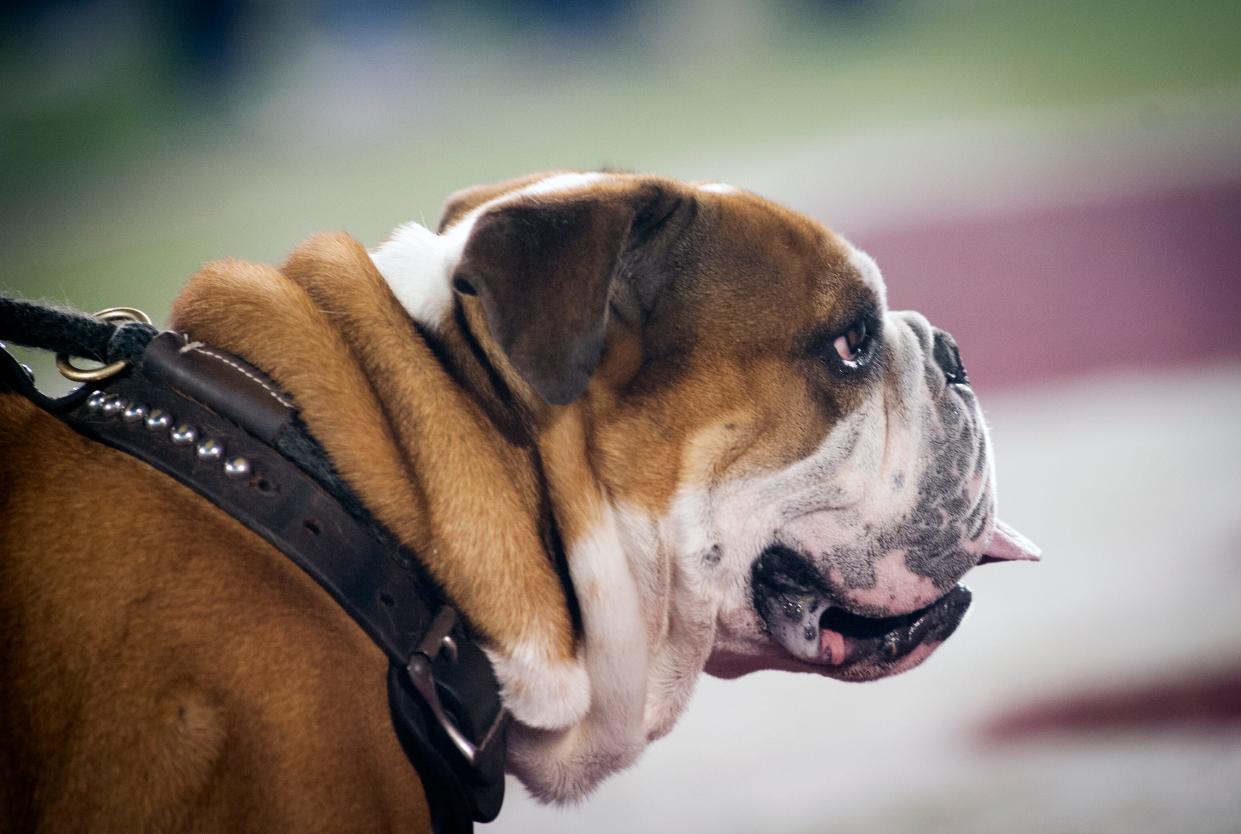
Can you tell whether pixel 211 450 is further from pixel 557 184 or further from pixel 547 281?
pixel 557 184

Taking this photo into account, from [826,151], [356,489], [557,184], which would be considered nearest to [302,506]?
[356,489]

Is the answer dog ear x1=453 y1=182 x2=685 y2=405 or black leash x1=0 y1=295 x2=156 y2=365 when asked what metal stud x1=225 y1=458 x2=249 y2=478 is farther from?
dog ear x1=453 y1=182 x2=685 y2=405

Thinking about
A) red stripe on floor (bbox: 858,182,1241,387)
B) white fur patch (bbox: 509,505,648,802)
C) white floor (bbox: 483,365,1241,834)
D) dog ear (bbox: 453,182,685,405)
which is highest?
dog ear (bbox: 453,182,685,405)

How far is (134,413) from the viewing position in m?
1.27

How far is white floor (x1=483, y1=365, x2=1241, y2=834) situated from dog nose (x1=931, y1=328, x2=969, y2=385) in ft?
3.48

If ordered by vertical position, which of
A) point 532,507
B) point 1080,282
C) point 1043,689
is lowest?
point 1043,689

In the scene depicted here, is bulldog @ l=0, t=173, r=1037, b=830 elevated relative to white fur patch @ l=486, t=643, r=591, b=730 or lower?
elevated

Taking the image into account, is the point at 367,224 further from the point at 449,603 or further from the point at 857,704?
the point at 449,603

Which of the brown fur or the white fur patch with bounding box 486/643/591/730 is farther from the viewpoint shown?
the white fur patch with bounding box 486/643/591/730

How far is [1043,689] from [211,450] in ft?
7.08

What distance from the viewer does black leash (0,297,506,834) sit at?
1227 mm

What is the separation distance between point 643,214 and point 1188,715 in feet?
6.34

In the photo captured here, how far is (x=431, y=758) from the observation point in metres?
1.26

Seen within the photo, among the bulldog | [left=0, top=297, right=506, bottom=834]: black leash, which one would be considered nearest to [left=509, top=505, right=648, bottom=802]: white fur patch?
the bulldog
